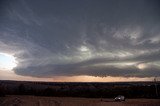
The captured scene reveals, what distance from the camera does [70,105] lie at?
177 ft

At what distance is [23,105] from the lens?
50062mm

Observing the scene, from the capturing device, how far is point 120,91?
8419 centimetres

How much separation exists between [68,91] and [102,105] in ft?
123

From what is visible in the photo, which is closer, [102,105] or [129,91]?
[102,105]

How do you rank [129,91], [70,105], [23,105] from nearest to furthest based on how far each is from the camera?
[23,105], [70,105], [129,91]

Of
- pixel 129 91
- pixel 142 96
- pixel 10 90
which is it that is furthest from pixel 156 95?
pixel 10 90

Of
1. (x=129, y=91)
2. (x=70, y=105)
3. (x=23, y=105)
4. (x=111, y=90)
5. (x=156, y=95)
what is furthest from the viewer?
(x=111, y=90)

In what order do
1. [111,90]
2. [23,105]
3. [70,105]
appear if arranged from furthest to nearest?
[111,90], [70,105], [23,105]

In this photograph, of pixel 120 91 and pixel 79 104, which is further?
pixel 120 91

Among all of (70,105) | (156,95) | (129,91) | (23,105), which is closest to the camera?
(23,105)

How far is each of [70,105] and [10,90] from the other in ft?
124

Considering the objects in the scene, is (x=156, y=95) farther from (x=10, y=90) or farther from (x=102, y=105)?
(x=10, y=90)

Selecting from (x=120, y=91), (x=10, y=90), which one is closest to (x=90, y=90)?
(x=120, y=91)

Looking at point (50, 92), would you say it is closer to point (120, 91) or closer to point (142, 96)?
point (120, 91)
